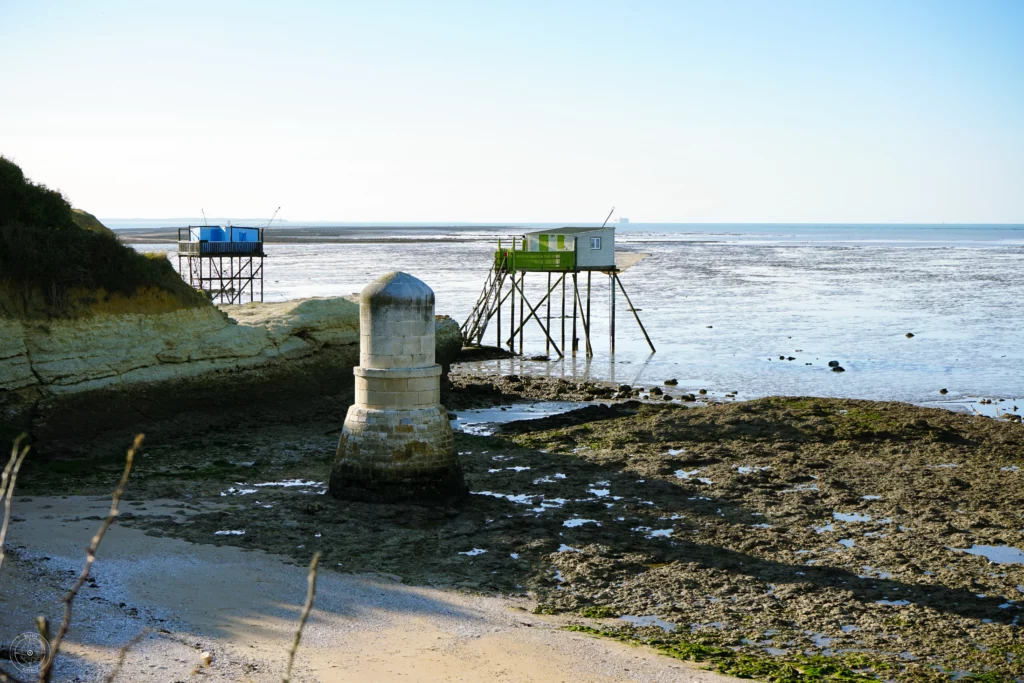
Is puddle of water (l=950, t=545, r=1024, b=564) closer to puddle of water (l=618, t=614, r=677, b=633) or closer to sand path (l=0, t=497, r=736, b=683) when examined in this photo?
puddle of water (l=618, t=614, r=677, b=633)

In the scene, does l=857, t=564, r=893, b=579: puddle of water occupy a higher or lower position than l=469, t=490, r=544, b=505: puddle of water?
lower

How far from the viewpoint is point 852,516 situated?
576 inches

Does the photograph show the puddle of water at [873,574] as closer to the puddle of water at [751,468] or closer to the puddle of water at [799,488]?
the puddle of water at [799,488]

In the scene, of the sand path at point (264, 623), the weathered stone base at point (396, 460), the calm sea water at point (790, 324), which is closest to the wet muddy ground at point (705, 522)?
the weathered stone base at point (396, 460)

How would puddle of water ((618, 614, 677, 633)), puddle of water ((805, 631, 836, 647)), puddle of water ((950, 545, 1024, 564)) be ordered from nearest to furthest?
puddle of water ((805, 631, 836, 647)) → puddle of water ((618, 614, 677, 633)) → puddle of water ((950, 545, 1024, 564))

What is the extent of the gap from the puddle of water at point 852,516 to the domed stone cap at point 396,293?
6.48 meters

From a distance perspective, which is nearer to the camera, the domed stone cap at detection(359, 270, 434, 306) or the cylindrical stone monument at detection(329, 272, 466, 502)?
the cylindrical stone monument at detection(329, 272, 466, 502)

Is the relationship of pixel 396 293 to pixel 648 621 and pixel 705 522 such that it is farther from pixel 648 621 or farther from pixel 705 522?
pixel 648 621

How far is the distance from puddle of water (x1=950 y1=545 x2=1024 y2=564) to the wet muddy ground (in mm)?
29

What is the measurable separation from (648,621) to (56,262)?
12.6 metres

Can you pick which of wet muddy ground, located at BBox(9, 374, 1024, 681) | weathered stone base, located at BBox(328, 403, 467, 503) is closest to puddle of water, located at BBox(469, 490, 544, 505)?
wet muddy ground, located at BBox(9, 374, 1024, 681)

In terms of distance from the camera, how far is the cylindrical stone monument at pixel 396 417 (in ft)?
50.0

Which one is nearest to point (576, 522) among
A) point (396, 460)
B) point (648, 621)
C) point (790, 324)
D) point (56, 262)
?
point (396, 460)

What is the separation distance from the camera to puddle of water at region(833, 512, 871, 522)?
1446 centimetres
